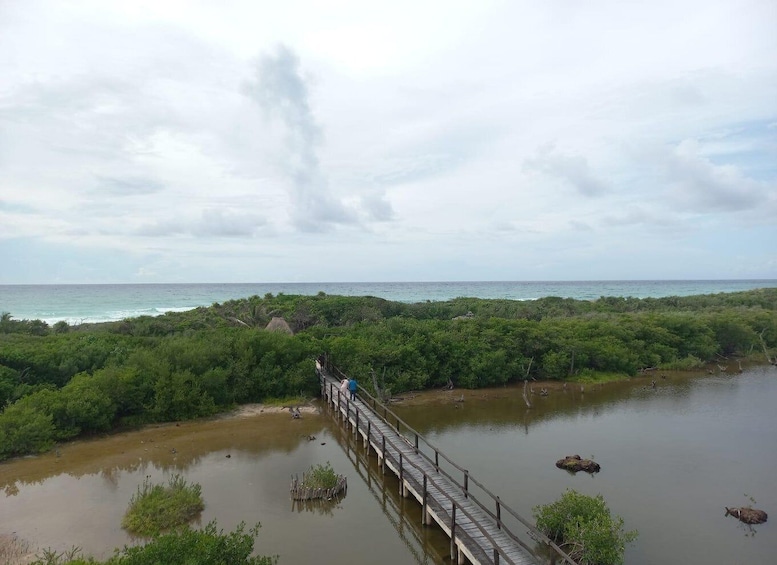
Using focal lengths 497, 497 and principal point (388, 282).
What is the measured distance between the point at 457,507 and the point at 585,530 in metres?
2.59

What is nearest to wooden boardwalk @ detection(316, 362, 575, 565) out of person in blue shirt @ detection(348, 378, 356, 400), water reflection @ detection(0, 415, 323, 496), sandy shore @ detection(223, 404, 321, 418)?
person in blue shirt @ detection(348, 378, 356, 400)

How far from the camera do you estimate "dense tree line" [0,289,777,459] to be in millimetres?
19297

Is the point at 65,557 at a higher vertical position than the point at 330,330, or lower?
lower

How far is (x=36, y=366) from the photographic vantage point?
67.5 feet

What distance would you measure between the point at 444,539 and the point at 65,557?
844cm

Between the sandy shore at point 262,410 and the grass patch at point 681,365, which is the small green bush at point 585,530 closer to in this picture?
the sandy shore at point 262,410

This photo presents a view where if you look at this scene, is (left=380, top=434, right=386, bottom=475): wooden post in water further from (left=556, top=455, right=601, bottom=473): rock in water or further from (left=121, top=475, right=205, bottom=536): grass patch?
(left=556, top=455, right=601, bottom=473): rock in water

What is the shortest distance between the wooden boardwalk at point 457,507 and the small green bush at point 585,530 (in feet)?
1.38

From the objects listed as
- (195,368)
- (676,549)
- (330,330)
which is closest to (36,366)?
(195,368)

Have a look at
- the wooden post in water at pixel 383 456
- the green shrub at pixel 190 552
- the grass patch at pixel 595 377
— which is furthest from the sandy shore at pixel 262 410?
the grass patch at pixel 595 377

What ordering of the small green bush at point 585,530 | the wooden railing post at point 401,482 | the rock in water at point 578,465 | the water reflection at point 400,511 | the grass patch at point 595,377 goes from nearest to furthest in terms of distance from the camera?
the small green bush at point 585,530
the water reflection at point 400,511
the wooden railing post at point 401,482
the rock in water at point 578,465
the grass patch at point 595,377

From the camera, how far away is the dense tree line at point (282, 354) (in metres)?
19.3

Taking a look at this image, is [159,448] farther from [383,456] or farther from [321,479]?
[383,456]

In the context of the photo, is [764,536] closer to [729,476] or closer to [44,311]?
[729,476]
